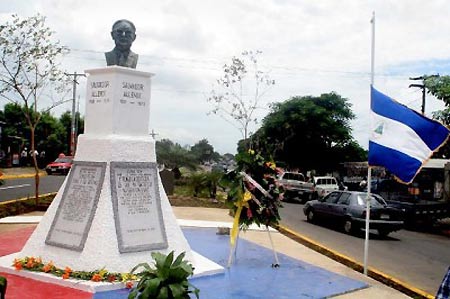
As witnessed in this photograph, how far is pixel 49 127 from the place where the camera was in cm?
5162

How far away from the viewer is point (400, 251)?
12930mm

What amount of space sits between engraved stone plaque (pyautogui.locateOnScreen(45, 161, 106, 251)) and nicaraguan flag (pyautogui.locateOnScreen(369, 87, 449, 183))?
4.51 m

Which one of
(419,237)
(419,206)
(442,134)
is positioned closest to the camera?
(442,134)

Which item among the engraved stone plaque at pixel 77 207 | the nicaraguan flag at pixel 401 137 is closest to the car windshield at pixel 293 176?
the nicaraguan flag at pixel 401 137

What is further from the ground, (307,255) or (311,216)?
(311,216)

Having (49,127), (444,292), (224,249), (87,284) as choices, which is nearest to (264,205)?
(224,249)

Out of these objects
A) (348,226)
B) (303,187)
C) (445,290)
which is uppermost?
(303,187)

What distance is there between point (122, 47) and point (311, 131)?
2885 centimetres

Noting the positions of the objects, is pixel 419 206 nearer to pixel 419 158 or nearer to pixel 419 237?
pixel 419 237

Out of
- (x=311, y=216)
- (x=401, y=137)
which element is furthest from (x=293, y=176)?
(x=401, y=137)

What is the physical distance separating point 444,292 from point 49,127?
52670mm

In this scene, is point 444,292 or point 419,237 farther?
point 419,237

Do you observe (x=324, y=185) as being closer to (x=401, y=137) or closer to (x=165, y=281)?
(x=401, y=137)

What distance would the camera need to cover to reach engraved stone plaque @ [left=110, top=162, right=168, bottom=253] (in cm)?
753
